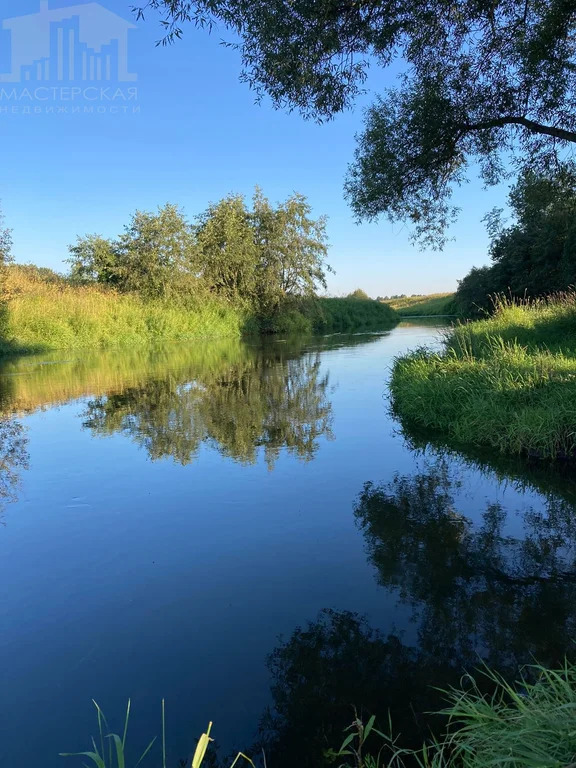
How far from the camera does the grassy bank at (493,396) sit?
729 cm

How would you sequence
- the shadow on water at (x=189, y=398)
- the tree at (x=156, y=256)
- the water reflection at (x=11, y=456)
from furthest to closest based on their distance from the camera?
the tree at (x=156, y=256), the shadow on water at (x=189, y=398), the water reflection at (x=11, y=456)

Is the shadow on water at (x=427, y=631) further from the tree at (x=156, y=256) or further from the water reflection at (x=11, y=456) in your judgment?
the tree at (x=156, y=256)

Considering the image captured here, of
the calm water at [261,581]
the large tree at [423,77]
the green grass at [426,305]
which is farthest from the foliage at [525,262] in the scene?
the green grass at [426,305]

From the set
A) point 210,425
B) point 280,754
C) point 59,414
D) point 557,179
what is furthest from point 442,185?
point 280,754

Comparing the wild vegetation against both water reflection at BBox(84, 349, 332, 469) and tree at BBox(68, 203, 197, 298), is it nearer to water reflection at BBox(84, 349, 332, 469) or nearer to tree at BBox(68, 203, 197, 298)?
tree at BBox(68, 203, 197, 298)

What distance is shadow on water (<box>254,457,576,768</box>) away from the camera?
2.80 metres

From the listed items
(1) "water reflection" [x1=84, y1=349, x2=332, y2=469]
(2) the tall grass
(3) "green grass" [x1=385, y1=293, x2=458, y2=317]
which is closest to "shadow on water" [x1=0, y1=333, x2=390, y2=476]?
(1) "water reflection" [x1=84, y1=349, x2=332, y2=469]

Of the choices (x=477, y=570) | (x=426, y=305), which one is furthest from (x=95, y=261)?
(x=426, y=305)

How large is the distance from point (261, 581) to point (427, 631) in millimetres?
1378

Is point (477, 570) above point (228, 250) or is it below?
below

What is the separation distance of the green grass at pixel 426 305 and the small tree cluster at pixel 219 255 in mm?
27416

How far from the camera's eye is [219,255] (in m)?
37.8

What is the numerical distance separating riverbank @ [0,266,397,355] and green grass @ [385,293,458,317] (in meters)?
29.9

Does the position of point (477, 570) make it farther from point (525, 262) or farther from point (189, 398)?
point (525, 262)
